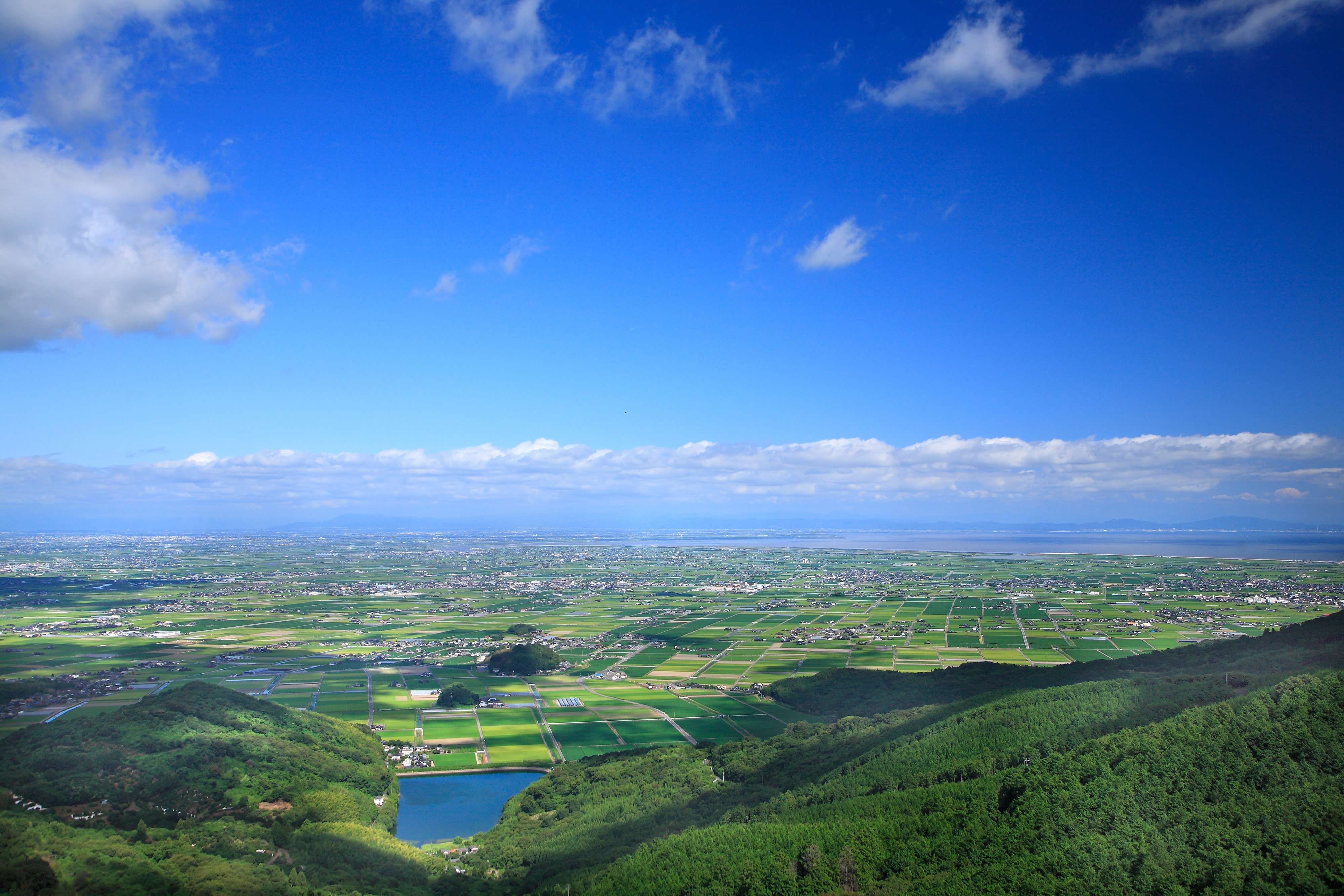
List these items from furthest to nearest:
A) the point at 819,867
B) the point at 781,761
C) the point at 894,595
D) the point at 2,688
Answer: the point at 894,595, the point at 2,688, the point at 781,761, the point at 819,867

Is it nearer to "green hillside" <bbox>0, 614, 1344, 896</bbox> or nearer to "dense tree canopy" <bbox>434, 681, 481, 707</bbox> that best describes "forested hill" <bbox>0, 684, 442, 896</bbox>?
"green hillside" <bbox>0, 614, 1344, 896</bbox>

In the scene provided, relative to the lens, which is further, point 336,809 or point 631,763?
point 631,763

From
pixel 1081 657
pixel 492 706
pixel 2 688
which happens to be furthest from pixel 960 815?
pixel 2 688

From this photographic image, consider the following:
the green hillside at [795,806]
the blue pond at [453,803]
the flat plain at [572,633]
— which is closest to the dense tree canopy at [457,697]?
the flat plain at [572,633]

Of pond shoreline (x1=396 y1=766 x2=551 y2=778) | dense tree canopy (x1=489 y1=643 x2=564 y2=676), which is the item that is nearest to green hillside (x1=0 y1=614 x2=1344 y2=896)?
pond shoreline (x1=396 y1=766 x2=551 y2=778)

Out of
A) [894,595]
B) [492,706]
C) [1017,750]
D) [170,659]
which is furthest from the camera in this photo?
[894,595]

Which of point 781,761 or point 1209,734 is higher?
point 1209,734

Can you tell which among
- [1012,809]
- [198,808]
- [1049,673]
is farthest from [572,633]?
[1012,809]

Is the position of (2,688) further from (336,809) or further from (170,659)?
(336,809)
